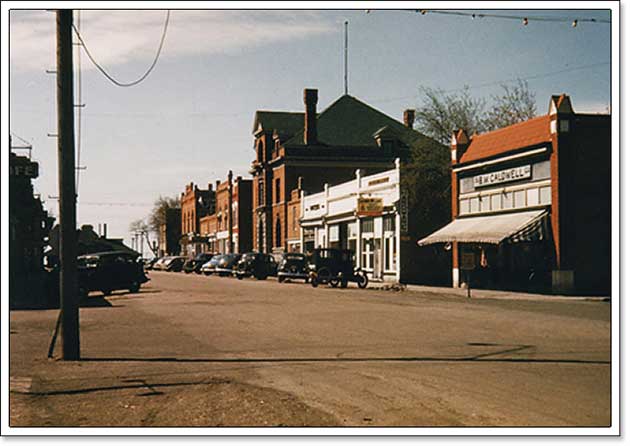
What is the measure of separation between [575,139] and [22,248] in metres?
36.9

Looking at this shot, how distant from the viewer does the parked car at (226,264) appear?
59.4 meters

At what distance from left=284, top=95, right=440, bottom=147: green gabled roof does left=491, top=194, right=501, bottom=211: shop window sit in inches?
1299

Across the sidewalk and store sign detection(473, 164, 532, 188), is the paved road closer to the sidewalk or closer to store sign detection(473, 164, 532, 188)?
the sidewalk

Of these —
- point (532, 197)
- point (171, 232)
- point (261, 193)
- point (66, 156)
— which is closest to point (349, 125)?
point (261, 193)

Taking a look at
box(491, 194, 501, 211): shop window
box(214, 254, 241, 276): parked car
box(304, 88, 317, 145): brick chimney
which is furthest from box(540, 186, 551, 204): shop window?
box(304, 88, 317, 145): brick chimney

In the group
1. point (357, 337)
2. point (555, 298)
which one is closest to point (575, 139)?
point (555, 298)

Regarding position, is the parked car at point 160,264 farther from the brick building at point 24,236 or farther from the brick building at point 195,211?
the brick building at point 195,211

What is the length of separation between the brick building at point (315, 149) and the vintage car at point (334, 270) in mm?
28508

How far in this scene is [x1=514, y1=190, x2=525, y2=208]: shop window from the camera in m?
37.4

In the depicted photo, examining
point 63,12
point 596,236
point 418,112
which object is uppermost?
point 418,112

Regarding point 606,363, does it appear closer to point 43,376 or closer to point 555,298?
point 43,376

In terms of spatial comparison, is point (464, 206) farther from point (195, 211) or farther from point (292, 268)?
point (195, 211)

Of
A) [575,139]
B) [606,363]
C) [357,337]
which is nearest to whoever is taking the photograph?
[606,363]

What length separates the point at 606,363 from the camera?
44.0 ft
